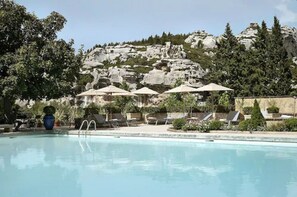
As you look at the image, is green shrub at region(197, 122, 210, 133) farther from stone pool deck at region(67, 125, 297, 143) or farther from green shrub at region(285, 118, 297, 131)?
green shrub at region(285, 118, 297, 131)

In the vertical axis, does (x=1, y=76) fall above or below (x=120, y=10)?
below

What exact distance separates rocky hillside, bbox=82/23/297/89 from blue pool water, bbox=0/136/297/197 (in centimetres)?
2045

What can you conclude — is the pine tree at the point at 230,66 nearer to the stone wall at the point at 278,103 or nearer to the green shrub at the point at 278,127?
the stone wall at the point at 278,103

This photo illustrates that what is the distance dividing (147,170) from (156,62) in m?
49.2

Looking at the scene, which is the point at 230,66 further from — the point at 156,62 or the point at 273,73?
the point at 156,62

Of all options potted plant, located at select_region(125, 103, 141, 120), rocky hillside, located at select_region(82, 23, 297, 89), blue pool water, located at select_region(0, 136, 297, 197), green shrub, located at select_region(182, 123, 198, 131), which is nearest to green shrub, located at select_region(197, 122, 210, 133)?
green shrub, located at select_region(182, 123, 198, 131)

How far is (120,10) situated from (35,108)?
9.28 m

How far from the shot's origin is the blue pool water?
679cm

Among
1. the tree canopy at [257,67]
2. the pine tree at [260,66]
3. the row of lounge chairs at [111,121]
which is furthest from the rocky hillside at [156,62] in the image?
the pine tree at [260,66]

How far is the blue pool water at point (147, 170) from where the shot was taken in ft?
22.3

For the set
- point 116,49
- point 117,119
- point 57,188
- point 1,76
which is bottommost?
point 57,188

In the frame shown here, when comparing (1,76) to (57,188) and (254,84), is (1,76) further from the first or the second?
(254,84)

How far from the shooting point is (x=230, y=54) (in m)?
37.7

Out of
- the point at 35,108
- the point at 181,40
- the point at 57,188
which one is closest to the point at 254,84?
the point at 35,108
